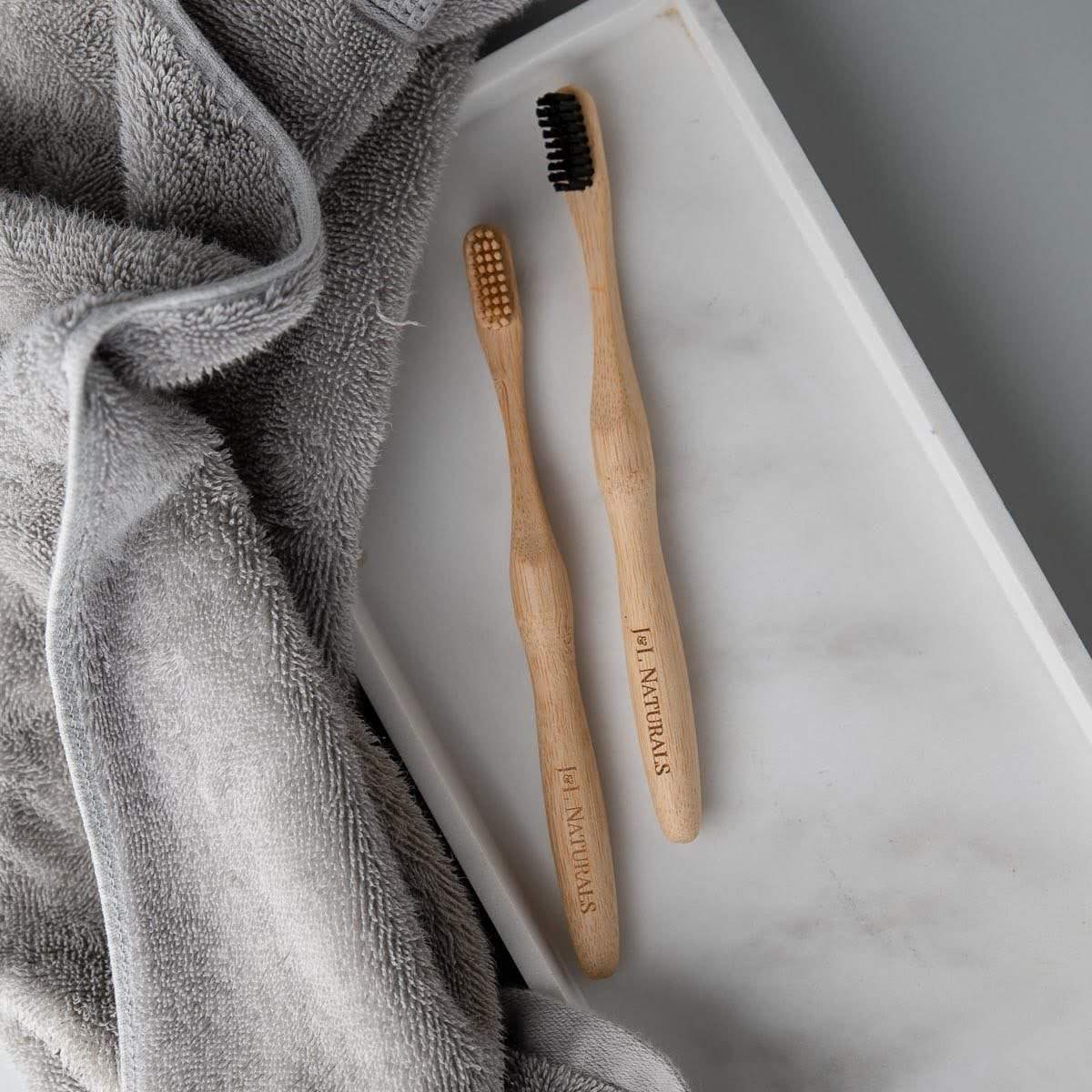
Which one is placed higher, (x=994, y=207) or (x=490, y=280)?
(x=490, y=280)

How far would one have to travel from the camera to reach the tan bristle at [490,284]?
54 cm

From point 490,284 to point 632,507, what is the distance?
150 mm

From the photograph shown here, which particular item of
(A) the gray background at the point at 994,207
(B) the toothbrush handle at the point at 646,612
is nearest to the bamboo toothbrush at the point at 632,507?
(B) the toothbrush handle at the point at 646,612

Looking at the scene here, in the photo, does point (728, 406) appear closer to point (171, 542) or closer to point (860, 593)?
point (860, 593)

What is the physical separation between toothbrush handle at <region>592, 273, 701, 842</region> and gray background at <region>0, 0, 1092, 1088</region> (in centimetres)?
20

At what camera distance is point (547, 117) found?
531 millimetres

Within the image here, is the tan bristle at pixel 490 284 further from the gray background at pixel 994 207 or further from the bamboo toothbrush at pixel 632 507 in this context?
the gray background at pixel 994 207

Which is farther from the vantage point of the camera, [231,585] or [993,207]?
[993,207]

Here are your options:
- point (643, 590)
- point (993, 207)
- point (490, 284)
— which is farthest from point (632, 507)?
point (993, 207)

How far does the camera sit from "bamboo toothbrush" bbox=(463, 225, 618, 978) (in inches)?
20.9

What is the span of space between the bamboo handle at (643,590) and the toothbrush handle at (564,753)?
3 centimetres

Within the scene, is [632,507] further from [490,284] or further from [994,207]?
[994,207]

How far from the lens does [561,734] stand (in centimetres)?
53

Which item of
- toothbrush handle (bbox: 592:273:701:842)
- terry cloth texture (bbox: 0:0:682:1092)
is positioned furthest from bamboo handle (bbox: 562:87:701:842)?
terry cloth texture (bbox: 0:0:682:1092)
